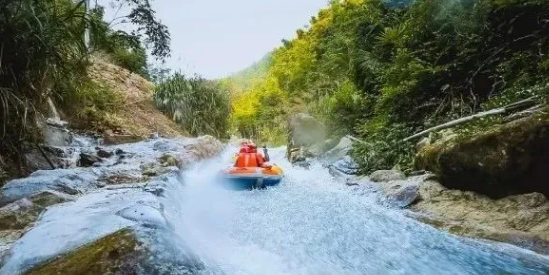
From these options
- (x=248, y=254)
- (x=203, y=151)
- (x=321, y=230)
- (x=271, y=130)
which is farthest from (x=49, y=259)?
(x=271, y=130)

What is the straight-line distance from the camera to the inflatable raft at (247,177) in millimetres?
8281

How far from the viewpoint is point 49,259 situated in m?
2.73

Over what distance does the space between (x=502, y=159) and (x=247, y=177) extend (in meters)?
4.61

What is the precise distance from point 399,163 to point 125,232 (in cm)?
575

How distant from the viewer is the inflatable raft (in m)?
8.28

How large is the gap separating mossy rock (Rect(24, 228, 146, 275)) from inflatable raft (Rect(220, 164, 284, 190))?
5602 mm

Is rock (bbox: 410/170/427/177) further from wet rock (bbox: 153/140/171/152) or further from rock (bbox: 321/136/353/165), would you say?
wet rock (bbox: 153/140/171/152)

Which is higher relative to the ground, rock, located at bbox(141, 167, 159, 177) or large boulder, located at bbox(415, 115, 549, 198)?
large boulder, located at bbox(415, 115, 549, 198)

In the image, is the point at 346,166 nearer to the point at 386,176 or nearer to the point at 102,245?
the point at 386,176

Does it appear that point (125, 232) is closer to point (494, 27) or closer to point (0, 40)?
point (0, 40)

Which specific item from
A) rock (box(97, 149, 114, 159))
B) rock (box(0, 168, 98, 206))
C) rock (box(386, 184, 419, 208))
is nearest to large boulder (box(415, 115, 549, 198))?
rock (box(386, 184, 419, 208))

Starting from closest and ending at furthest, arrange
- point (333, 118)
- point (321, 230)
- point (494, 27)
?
point (321, 230) < point (494, 27) < point (333, 118)

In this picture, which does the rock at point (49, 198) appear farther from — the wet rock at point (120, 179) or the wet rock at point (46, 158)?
the wet rock at point (46, 158)

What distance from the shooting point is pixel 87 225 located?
3400mm
